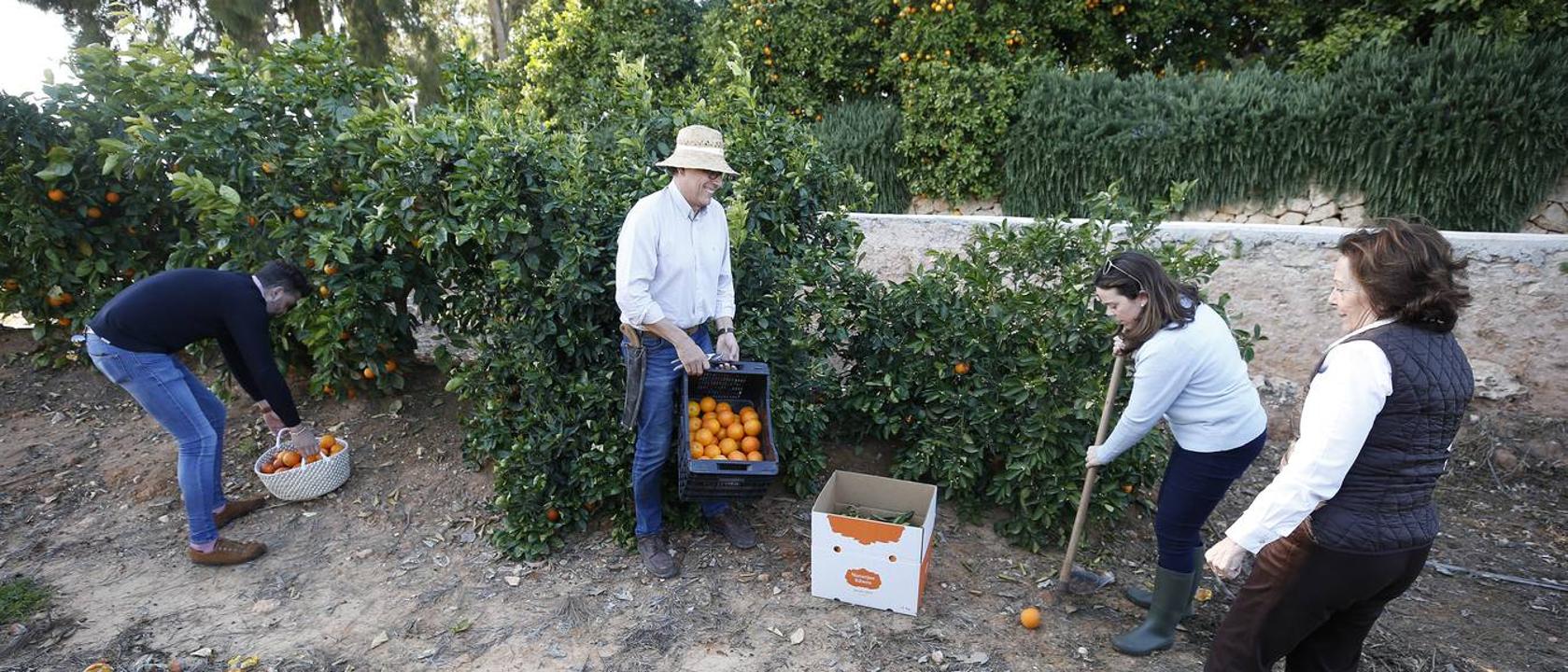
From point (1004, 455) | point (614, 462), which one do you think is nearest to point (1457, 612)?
point (1004, 455)

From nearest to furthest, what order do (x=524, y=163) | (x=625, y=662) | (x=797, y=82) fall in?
(x=625, y=662) → (x=524, y=163) → (x=797, y=82)

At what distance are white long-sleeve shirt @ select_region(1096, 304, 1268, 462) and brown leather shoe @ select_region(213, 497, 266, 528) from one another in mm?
4192

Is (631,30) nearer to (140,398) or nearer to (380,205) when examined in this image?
(380,205)

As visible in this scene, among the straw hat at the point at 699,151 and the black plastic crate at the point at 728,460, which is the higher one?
the straw hat at the point at 699,151

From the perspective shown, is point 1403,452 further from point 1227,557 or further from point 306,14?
point 306,14

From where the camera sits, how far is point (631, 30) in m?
9.97

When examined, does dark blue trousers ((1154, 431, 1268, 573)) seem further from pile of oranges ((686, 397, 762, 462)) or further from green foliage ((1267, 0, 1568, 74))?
green foliage ((1267, 0, 1568, 74))

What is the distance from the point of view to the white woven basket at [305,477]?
13.8ft

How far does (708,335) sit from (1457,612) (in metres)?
3.51

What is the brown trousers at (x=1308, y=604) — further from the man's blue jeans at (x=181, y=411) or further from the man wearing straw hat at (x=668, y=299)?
the man's blue jeans at (x=181, y=411)

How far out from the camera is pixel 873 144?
8594 millimetres

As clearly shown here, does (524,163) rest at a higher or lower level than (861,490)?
higher

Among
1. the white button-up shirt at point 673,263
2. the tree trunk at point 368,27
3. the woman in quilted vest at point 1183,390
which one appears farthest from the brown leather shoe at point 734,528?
the tree trunk at point 368,27

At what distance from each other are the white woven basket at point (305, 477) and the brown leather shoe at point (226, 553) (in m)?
0.40
